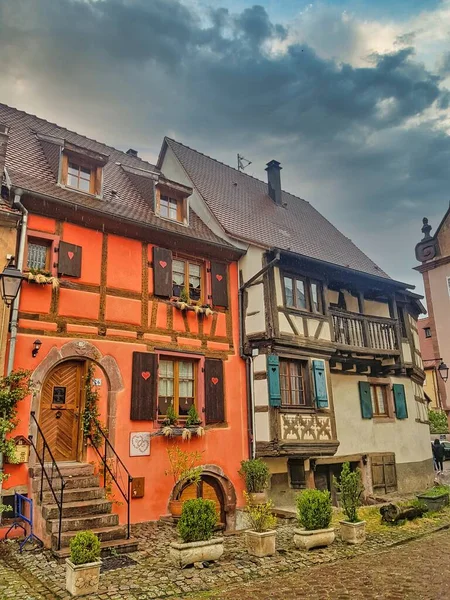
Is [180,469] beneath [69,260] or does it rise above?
beneath

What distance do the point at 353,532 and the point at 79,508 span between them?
16.9 ft

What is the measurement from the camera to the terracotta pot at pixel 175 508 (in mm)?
9984

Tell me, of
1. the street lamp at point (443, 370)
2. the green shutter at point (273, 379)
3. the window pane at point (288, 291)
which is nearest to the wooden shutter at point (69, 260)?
the green shutter at point (273, 379)

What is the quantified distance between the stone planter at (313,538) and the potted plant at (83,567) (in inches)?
157

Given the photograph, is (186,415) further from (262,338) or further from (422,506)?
(422,506)

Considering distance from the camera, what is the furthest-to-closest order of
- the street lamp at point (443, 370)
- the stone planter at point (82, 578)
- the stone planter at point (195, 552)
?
the street lamp at point (443, 370) < the stone planter at point (195, 552) < the stone planter at point (82, 578)

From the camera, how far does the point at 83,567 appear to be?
236 inches

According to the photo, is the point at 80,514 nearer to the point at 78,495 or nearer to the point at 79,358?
the point at 78,495

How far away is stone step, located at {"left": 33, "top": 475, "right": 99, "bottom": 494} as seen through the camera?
328 inches

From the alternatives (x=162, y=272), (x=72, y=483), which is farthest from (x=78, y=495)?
(x=162, y=272)

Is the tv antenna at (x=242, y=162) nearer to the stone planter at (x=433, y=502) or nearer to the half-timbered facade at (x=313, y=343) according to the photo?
the half-timbered facade at (x=313, y=343)

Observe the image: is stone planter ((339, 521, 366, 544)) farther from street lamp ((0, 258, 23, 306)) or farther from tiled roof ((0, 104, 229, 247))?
street lamp ((0, 258, 23, 306))

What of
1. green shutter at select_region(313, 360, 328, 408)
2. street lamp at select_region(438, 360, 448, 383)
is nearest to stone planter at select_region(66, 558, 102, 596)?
green shutter at select_region(313, 360, 328, 408)

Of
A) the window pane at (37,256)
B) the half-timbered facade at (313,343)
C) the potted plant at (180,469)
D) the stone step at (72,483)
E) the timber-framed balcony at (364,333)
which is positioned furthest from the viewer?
the timber-framed balcony at (364,333)
